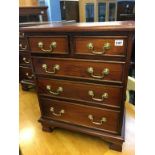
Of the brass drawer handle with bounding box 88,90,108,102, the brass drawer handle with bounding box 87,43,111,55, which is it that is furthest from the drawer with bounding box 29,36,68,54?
the brass drawer handle with bounding box 88,90,108,102

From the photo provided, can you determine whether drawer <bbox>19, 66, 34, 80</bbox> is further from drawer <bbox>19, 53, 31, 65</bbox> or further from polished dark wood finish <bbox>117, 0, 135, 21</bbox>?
polished dark wood finish <bbox>117, 0, 135, 21</bbox>

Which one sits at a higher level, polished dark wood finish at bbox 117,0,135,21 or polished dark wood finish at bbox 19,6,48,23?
polished dark wood finish at bbox 117,0,135,21

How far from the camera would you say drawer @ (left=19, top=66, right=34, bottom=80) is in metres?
1.66

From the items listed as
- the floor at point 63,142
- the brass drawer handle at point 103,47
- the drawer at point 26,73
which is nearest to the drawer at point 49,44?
the brass drawer handle at point 103,47

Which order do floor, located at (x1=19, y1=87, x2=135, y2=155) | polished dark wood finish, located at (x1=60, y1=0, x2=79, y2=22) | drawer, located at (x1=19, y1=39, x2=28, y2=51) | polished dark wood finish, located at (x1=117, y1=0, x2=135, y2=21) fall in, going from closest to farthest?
floor, located at (x1=19, y1=87, x2=135, y2=155) → drawer, located at (x1=19, y1=39, x2=28, y2=51) → polished dark wood finish, located at (x1=60, y1=0, x2=79, y2=22) → polished dark wood finish, located at (x1=117, y1=0, x2=135, y2=21)

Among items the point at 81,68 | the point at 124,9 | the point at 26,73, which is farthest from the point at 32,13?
the point at 124,9

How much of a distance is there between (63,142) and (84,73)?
506mm

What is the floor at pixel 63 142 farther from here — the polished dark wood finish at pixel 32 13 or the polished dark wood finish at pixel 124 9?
the polished dark wood finish at pixel 124 9

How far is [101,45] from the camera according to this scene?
31.0 inches

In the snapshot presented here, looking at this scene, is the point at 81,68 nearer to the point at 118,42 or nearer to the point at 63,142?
the point at 118,42

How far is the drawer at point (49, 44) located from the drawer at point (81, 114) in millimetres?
338

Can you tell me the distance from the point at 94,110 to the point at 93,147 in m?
0.25
